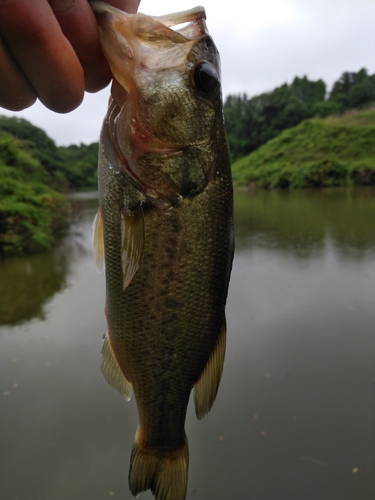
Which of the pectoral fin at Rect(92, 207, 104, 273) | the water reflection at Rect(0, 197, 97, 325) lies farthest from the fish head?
the water reflection at Rect(0, 197, 97, 325)

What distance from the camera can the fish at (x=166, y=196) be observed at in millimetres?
1159

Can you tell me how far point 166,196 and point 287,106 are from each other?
46.6m

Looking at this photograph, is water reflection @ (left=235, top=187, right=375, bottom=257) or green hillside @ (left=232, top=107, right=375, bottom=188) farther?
green hillside @ (left=232, top=107, right=375, bottom=188)

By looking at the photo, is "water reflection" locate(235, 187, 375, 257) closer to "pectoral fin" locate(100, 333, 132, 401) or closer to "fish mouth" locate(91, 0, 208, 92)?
"pectoral fin" locate(100, 333, 132, 401)

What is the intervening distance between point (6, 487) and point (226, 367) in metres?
2.50

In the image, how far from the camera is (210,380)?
1393mm

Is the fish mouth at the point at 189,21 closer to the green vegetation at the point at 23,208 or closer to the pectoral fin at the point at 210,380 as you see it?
the pectoral fin at the point at 210,380

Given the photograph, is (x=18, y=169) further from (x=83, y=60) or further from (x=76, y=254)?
(x=83, y=60)

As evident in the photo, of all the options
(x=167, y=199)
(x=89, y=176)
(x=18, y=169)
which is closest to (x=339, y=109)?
(x=89, y=176)

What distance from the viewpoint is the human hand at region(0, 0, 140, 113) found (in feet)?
2.63

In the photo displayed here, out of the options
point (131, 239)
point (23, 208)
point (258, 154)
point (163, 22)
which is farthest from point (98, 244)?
point (258, 154)

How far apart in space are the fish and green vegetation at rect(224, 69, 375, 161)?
143ft

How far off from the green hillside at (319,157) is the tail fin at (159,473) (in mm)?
26727

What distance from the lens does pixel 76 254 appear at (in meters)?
10.2
